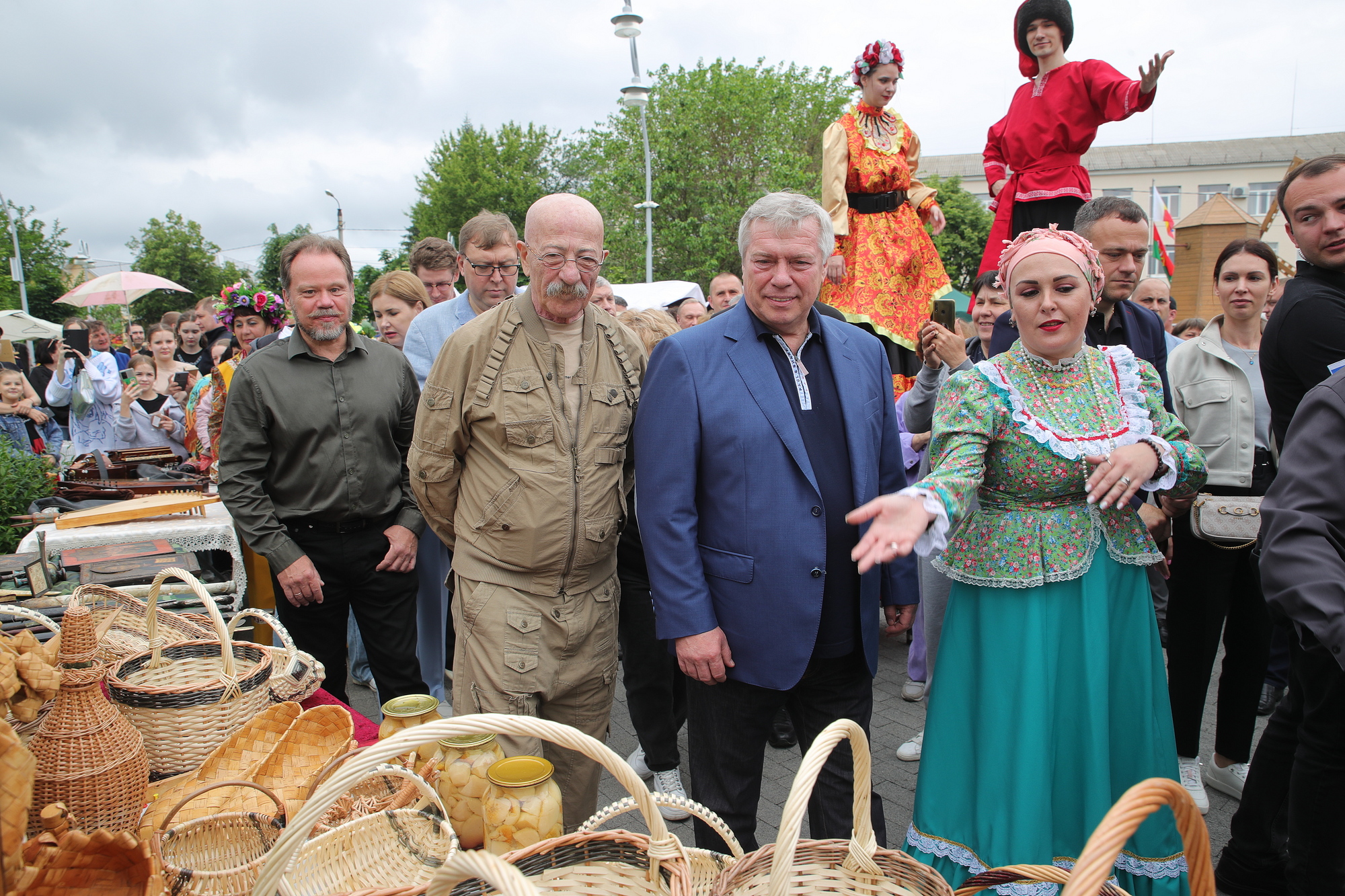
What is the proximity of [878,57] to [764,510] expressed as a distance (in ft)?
11.0

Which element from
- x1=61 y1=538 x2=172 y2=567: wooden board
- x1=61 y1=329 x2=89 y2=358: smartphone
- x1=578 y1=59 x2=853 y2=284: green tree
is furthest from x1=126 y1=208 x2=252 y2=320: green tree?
x1=61 y1=538 x2=172 y2=567: wooden board

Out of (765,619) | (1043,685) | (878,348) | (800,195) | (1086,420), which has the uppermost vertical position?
(800,195)

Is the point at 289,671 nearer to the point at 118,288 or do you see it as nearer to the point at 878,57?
the point at 878,57

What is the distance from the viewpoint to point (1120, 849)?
1.19 metres

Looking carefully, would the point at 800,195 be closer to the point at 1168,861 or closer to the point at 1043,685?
the point at 1043,685

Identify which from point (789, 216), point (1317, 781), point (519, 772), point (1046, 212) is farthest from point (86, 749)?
point (1046, 212)

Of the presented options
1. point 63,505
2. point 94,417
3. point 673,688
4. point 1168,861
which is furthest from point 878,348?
point 94,417

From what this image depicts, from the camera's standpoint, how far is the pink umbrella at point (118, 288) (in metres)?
15.0

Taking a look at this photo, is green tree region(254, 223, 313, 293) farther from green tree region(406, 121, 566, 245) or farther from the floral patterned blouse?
the floral patterned blouse

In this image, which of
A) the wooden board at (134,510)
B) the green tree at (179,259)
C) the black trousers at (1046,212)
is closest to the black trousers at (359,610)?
the wooden board at (134,510)

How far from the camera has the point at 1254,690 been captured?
3.43m

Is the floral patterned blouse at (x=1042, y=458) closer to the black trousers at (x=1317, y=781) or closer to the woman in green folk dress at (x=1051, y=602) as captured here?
the woman in green folk dress at (x=1051, y=602)

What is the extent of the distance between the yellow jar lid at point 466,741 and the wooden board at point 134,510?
289 cm

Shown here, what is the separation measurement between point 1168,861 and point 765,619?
140 centimetres
